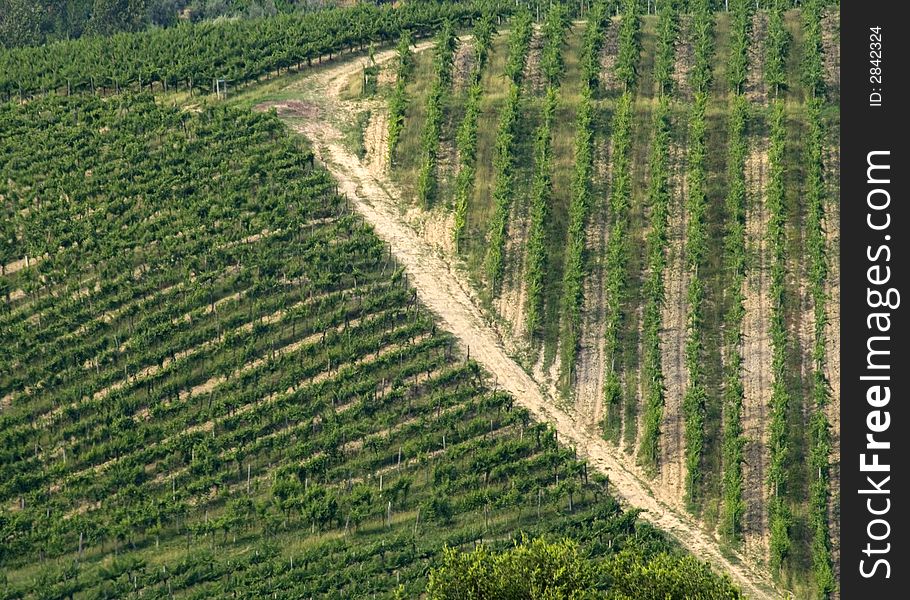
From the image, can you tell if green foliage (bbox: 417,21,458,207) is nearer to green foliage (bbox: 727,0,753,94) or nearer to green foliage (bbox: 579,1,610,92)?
green foliage (bbox: 579,1,610,92)

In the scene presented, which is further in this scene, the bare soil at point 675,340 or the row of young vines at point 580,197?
the row of young vines at point 580,197

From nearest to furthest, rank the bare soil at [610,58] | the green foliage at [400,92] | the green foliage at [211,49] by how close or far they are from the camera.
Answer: the green foliage at [400,92]
the bare soil at [610,58]
the green foliage at [211,49]

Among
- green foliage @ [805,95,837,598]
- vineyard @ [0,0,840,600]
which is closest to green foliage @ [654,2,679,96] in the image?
vineyard @ [0,0,840,600]

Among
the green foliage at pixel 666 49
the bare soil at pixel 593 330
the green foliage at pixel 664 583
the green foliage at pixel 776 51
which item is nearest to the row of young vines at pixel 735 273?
the green foliage at pixel 776 51

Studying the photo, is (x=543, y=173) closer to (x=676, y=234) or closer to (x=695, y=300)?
(x=676, y=234)

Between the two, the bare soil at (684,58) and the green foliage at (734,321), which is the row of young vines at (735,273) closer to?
the green foliage at (734,321)
